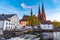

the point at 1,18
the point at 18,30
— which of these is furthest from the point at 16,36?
the point at 1,18

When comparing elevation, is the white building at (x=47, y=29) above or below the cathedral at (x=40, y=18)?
below

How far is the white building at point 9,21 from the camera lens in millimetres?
1602

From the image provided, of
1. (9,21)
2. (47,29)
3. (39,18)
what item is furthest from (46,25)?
(9,21)

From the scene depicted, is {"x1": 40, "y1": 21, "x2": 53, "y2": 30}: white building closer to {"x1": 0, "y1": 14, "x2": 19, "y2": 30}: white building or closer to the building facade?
the building facade

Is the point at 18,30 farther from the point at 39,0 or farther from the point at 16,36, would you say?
the point at 39,0

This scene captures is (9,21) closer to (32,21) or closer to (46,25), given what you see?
(32,21)

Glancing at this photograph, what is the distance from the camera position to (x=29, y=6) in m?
1.68

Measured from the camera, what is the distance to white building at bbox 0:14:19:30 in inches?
63.1

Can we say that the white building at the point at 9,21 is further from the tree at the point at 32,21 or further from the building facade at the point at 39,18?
the tree at the point at 32,21

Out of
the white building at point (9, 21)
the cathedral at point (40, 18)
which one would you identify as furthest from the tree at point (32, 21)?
the white building at point (9, 21)

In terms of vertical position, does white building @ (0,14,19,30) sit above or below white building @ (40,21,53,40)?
above

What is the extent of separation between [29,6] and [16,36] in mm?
607

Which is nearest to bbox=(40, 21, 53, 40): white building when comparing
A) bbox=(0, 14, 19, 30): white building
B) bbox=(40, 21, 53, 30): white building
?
bbox=(40, 21, 53, 30): white building

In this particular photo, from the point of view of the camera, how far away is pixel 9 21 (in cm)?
160
